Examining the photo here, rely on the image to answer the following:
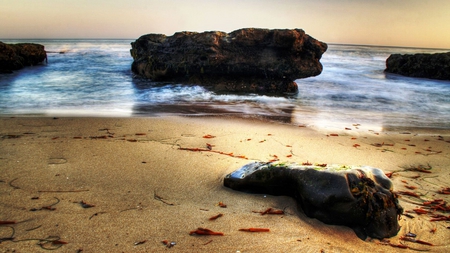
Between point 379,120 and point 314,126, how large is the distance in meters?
2.26

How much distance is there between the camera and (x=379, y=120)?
275 inches

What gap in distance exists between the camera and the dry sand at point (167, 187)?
1.91 metres

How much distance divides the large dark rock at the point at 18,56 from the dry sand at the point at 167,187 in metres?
10.6

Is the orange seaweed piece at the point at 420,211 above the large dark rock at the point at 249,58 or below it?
below

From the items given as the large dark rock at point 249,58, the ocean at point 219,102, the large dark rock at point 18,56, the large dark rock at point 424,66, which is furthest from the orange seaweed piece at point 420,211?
the large dark rock at point 424,66

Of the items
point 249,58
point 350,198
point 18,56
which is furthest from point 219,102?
point 18,56

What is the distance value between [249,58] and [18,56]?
39.9 feet

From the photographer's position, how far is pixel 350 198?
6.73ft

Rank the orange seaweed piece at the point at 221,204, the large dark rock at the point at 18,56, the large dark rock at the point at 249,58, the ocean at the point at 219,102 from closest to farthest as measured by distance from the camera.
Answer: the orange seaweed piece at the point at 221,204 < the ocean at the point at 219,102 < the large dark rock at the point at 249,58 < the large dark rock at the point at 18,56

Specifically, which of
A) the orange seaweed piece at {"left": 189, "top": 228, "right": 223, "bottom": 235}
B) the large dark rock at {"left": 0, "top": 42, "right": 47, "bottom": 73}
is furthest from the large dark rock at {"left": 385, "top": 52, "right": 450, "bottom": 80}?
the large dark rock at {"left": 0, "top": 42, "right": 47, "bottom": 73}

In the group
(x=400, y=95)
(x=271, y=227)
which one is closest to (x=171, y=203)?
(x=271, y=227)

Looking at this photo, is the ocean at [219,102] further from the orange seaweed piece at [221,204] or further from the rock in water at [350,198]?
the orange seaweed piece at [221,204]

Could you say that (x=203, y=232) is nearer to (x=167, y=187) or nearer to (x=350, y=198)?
(x=167, y=187)

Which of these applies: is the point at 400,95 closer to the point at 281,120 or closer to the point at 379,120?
the point at 379,120
